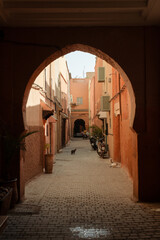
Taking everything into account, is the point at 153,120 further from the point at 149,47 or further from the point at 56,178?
the point at 56,178

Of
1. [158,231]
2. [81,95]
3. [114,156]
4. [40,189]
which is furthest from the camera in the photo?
[81,95]

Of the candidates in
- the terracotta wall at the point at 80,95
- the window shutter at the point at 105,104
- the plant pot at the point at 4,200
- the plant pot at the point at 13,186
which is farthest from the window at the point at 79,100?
the plant pot at the point at 4,200

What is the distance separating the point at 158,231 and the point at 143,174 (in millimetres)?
1561

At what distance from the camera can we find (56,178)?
316 inches

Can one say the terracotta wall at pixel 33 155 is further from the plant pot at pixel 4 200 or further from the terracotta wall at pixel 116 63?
the plant pot at pixel 4 200

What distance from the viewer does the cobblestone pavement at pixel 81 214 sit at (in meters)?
3.71

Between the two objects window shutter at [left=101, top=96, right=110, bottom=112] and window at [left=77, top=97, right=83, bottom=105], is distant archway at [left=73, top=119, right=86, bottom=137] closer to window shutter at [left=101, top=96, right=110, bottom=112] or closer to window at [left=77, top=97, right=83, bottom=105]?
window at [left=77, top=97, right=83, bottom=105]

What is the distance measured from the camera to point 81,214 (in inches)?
179

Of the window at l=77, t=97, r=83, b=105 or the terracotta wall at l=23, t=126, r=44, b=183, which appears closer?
the terracotta wall at l=23, t=126, r=44, b=183

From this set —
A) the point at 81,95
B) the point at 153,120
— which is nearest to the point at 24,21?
the point at 153,120

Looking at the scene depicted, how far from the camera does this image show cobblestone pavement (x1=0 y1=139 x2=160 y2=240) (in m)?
3.71

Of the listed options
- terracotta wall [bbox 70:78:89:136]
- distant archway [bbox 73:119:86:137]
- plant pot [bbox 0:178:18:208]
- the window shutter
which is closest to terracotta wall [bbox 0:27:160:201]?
plant pot [bbox 0:178:18:208]

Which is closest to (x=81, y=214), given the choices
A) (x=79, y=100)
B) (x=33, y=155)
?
(x=33, y=155)

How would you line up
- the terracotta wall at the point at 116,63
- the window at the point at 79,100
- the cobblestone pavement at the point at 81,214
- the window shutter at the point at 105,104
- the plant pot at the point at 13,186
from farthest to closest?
the window at the point at 79,100
the window shutter at the point at 105,104
the terracotta wall at the point at 116,63
the plant pot at the point at 13,186
the cobblestone pavement at the point at 81,214
